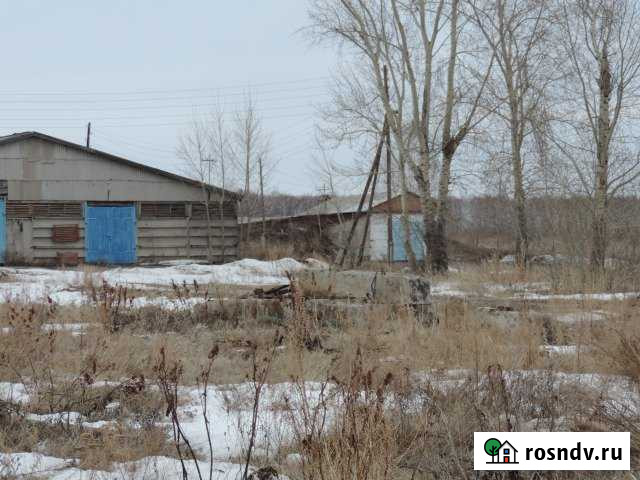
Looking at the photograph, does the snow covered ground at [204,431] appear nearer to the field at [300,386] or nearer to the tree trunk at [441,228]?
the field at [300,386]

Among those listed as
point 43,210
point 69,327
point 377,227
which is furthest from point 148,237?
point 69,327

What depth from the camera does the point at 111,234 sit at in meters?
23.8

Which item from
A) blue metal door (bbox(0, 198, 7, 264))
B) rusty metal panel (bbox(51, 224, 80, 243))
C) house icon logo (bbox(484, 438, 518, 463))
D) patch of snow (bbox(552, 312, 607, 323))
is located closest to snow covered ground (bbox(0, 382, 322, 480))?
house icon logo (bbox(484, 438, 518, 463))

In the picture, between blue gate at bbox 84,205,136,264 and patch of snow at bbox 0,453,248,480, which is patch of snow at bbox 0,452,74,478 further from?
blue gate at bbox 84,205,136,264

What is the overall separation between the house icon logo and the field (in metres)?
0.20

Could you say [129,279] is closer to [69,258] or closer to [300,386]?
[69,258]

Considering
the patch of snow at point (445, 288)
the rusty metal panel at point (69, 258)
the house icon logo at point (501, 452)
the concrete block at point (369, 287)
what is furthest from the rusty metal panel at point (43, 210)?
the house icon logo at point (501, 452)

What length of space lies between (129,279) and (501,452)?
12.8 meters

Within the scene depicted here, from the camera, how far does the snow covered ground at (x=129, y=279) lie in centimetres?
950

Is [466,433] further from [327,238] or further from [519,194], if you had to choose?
[327,238]

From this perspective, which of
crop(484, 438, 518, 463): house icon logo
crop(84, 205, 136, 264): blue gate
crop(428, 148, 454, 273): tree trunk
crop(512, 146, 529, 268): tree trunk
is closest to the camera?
crop(484, 438, 518, 463): house icon logo

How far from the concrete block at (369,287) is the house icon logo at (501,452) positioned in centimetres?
459

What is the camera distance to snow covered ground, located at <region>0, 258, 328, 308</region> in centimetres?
950

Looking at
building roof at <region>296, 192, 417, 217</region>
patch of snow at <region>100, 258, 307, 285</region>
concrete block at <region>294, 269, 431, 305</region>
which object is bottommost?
patch of snow at <region>100, 258, 307, 285</region>
